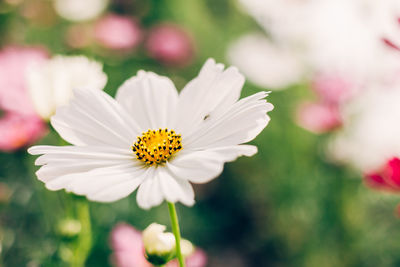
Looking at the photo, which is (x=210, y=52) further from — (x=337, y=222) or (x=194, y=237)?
(x=337, y=222)

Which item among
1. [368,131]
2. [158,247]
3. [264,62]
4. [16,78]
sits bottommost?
[158,247]

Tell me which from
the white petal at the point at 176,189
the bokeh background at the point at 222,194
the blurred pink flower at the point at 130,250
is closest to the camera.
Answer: the white petal at the point at 176,189

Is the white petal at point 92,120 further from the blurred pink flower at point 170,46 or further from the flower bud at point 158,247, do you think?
the blurred pink flower at point 170,46

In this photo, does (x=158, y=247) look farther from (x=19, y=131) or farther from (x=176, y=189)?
(x=19, y=131)

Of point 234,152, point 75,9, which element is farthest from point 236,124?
point 75,9

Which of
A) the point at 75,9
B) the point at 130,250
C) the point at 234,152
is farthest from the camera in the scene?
the point at 75,9

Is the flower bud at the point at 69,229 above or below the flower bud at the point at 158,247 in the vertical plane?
above

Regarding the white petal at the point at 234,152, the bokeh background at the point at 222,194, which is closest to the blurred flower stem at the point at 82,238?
the bokeh background at the point at 222,194
